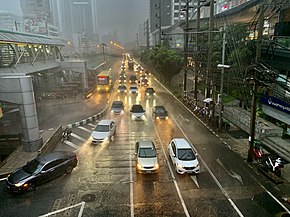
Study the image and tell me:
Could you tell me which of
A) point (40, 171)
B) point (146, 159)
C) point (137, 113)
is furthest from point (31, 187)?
point (137, 113)

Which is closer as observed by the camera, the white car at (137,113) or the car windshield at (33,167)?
the car windshield at (33,167)

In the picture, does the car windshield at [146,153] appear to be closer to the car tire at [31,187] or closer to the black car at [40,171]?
the black car at [40,171]

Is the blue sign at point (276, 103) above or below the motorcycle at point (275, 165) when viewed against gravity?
above

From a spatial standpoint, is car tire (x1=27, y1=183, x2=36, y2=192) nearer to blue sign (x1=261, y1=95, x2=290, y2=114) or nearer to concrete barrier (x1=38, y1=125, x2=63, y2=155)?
concrete barrier (x1=38, y1=125, x2=63, y2=155)

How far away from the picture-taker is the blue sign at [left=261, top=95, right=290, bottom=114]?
21678mm

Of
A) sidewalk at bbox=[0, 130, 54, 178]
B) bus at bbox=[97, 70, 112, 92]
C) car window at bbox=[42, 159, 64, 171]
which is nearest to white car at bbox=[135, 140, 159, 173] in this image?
car window at bbox=[42, 159, 64, 171]

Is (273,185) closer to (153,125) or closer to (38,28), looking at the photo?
(153,125)

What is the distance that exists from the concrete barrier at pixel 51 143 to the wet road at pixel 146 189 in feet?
1.92

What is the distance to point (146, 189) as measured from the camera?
14602 millimetres

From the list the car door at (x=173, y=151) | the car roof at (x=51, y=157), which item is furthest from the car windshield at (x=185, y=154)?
the car roof at (x=51, y=157)

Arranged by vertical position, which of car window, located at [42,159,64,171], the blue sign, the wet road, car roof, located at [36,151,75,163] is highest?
the blue sign

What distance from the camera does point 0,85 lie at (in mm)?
17875

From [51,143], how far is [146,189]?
33.9 feet

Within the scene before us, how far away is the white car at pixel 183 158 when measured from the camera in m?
16.0
